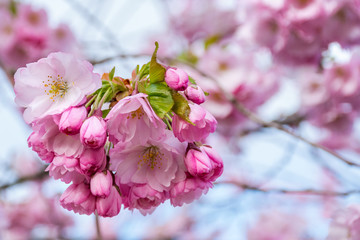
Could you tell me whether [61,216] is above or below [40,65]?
below

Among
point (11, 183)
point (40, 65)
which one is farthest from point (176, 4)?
point (40, 65)

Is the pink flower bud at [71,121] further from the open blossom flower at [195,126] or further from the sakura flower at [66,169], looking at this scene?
the open blossom flower at [195,126]

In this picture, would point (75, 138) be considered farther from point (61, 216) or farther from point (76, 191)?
point (61, 216)

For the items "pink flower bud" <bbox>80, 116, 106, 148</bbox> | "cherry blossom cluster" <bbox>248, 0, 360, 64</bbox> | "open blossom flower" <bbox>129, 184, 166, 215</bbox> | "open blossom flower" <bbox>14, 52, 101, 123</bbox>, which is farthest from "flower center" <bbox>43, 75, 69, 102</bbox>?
"cherry blossom cluster" <bbox>248, 0, 360, 64</bbox>

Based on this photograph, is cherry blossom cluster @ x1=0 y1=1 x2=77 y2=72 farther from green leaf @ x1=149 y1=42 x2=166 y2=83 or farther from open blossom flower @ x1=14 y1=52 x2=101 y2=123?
green leaf @ x1=149 y1=42 x2=166 y2=83

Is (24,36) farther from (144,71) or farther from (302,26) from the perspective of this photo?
(144,71)

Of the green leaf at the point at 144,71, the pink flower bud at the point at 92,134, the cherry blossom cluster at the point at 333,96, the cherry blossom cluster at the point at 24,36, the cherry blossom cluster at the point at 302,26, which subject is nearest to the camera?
the pink flower bud at the point at 92,134

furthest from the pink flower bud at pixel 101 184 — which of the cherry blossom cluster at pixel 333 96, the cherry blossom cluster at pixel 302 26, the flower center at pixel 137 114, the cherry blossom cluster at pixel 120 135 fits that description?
the cherry blossom cluster at pixel 333 96
